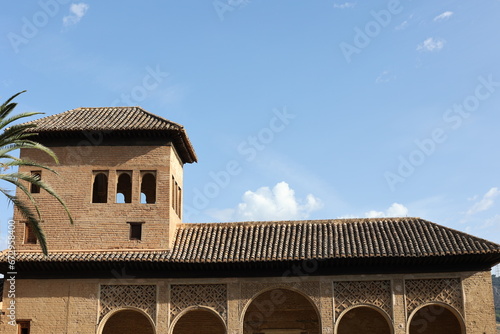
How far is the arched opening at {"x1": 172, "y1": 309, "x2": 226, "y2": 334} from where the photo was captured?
784 inches

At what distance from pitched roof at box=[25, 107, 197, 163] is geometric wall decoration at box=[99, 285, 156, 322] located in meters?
4.63

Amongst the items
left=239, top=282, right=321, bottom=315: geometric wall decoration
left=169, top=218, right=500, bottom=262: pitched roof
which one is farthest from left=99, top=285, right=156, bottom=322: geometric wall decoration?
left=239, top=282, right=321, bottom=315: geometric wall decoration

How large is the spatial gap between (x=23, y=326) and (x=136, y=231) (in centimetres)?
410

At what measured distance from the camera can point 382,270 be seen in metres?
18.0

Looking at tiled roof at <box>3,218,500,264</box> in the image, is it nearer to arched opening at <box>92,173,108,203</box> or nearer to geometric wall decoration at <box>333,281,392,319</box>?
geometric wall decoration at <box>333,281,392,319</box>

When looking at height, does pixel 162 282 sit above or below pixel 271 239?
below

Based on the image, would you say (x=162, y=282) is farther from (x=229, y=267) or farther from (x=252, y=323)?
(x=252, y=323)

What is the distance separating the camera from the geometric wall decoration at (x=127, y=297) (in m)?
18.0

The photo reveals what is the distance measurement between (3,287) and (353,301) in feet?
33.0

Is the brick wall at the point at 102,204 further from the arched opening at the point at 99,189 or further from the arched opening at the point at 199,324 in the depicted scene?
the arched opening at the point at 199,324

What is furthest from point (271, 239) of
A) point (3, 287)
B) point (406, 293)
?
point (3, 287)

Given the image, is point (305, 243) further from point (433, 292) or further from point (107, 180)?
point (107, 180)

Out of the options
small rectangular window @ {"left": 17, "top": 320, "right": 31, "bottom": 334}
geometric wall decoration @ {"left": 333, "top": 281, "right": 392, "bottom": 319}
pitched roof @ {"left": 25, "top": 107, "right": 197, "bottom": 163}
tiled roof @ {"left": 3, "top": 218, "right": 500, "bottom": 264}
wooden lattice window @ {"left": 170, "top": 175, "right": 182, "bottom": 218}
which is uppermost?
pitched roof @ {"left": 25, "top": 107, "right": 197, "bottom": 163}

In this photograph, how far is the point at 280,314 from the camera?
1991 cm
